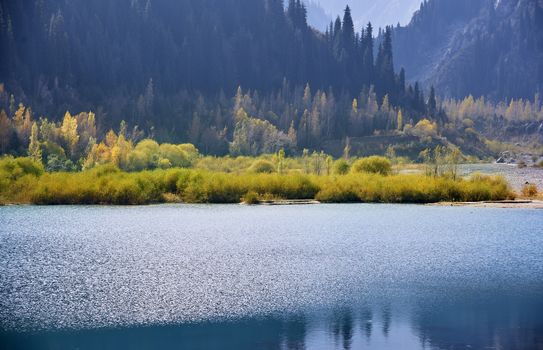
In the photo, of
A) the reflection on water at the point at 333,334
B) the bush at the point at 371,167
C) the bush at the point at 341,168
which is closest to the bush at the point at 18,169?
the bush at the point at 371,167

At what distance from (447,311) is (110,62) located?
468 feet

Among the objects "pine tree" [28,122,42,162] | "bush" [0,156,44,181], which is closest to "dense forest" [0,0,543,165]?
"pine tree" [28,122,42,162]

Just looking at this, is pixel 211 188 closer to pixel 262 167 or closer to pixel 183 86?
pixel 262 167

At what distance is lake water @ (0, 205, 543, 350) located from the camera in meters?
19.8

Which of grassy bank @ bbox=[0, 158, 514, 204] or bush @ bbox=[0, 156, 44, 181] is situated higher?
bush @ bbox=[0, 156, 44, 181]

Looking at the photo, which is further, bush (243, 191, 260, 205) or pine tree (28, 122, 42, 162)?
pine tree (28, 122, 42, 162)

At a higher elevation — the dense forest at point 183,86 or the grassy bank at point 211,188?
the dense forest at point 183,86

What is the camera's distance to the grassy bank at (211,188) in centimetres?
5572

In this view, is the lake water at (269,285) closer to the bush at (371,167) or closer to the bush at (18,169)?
the bush at (18,169)

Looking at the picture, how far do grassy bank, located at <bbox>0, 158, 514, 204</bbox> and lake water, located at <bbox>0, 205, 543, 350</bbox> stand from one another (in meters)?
12.8

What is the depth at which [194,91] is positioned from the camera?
550ft

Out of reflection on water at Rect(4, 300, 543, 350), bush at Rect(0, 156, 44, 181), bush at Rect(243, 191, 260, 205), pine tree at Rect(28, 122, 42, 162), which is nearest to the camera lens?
reflection on water at Rect(4, 300, 543, 350)

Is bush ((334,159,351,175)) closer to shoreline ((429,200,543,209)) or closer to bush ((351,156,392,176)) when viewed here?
bush ((351,156,392,176))

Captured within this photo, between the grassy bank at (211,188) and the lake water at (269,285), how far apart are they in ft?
41.9
